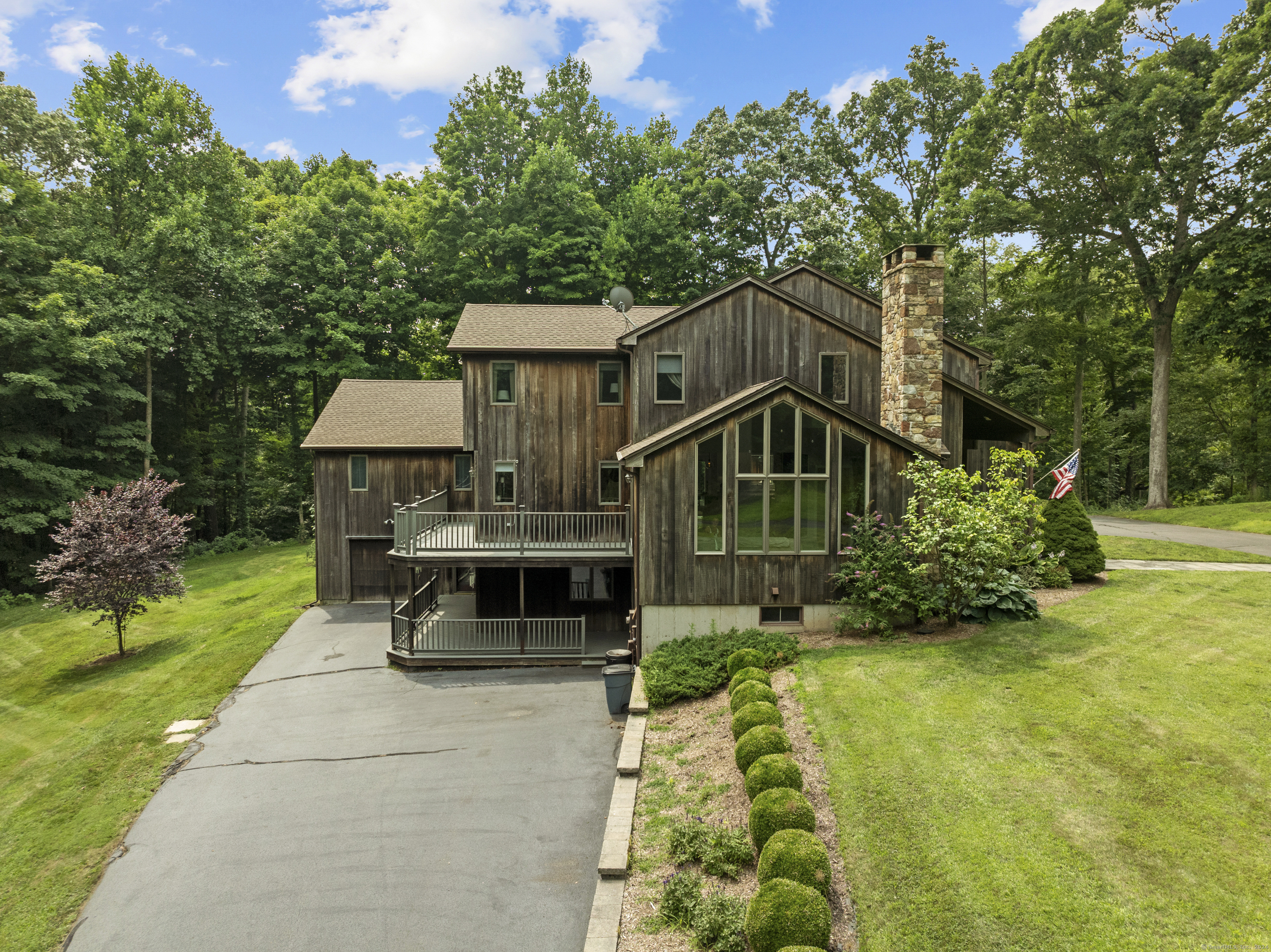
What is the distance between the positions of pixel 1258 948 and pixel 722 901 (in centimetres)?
413

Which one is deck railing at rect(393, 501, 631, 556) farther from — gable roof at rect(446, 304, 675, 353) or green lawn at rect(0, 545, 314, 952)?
green lawn at rect(0, 545, 314, 952)

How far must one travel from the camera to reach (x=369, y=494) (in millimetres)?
21359

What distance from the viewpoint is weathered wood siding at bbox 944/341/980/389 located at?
17.7m

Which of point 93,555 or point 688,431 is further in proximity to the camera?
point 93,555

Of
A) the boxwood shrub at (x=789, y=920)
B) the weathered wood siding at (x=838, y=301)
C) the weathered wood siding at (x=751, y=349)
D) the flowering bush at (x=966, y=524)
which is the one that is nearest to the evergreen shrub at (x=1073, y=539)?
the flowering bush at (x=966, y=524)

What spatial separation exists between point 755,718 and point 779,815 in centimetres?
210

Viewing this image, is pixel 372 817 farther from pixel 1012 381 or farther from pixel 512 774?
pixel 1012 381

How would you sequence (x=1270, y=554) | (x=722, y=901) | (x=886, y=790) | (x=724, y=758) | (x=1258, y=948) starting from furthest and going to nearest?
(x=1270, y=554) → (x=724, y=758) → (x=886, y=790) → (x=722, y=901) → (x=1258, y=948)

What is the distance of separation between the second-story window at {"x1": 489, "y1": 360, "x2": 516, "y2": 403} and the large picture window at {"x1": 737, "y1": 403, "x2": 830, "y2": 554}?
7688 mm

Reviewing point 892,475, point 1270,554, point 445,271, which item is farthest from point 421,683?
point 445,271

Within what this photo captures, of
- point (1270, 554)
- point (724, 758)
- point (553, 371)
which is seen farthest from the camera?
point (553, 371)

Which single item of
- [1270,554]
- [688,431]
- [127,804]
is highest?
[688,431]

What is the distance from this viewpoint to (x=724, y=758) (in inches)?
354

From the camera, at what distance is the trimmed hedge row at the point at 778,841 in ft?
18.0
